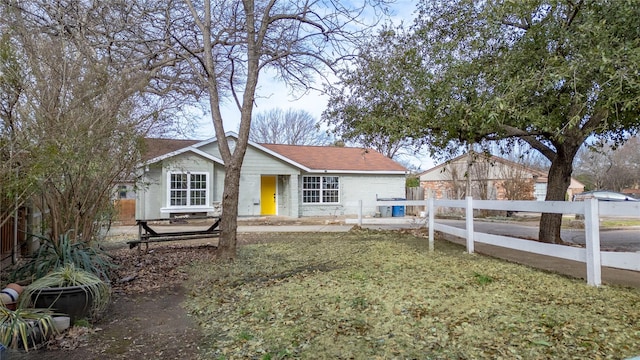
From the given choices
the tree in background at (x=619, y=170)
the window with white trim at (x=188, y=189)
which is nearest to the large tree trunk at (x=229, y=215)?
the window with white trim at (x=188, y=189)

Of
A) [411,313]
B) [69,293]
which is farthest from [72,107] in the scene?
[411,313]

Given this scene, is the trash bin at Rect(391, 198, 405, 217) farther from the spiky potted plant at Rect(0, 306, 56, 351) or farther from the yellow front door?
the spiky potted plant at Rect(0, 306, 56, 351)

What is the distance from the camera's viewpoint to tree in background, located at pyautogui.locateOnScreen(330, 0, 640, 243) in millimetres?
6004

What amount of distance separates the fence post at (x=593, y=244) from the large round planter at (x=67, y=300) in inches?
233

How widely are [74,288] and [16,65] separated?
2526 millimetres

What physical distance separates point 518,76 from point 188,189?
50.2 ft

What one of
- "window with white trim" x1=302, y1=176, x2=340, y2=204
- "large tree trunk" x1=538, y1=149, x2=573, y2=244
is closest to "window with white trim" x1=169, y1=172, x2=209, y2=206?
"window with white trim" x1=302, y1=176, x2=340, y2=204

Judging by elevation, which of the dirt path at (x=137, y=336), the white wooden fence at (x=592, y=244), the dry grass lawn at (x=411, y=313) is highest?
the white wooden fence at (x=592, y=244)

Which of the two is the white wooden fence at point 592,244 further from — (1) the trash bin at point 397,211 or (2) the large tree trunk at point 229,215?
(1) the trash bin at point 397,211

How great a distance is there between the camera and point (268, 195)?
22.6m

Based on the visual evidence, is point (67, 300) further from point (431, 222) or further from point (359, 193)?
point (359, 193)

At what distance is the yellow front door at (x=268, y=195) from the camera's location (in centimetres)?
2242

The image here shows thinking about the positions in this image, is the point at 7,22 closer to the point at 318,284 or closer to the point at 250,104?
the point at 250,104

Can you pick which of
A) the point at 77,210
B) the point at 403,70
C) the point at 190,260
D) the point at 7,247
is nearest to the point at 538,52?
the point at 403,70
